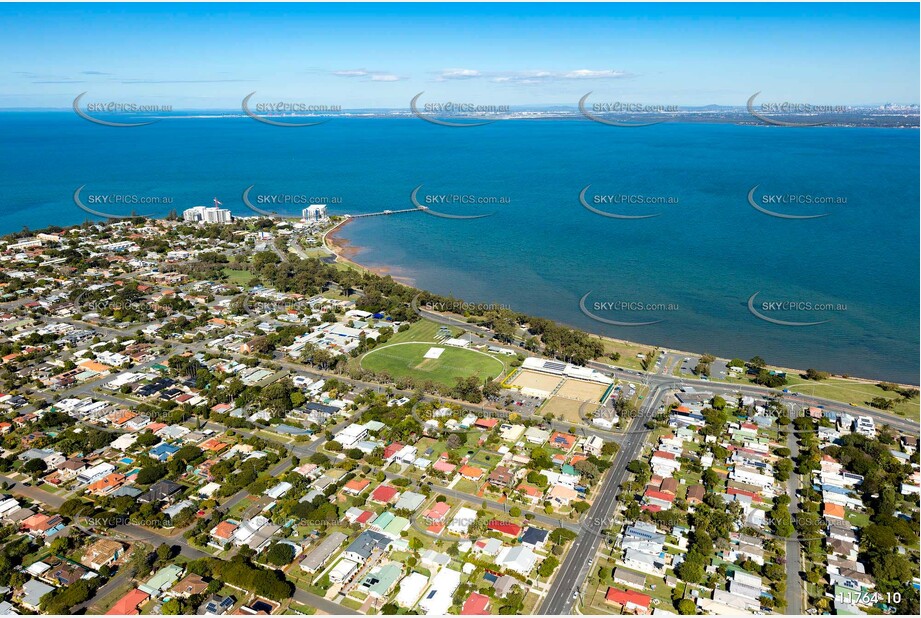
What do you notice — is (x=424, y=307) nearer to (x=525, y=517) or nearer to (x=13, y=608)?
(x=525, y=517)

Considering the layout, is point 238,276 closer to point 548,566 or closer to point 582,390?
point 582,390

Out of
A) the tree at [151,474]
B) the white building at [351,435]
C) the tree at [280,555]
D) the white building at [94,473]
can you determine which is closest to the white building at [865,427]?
the white building at [351,435]

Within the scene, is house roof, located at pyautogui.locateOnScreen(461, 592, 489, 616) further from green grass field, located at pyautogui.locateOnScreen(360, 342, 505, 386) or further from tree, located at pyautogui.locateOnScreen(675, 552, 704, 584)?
green grass field, located at pyautogui.locateOnScreen(360, 342, 505, 386)

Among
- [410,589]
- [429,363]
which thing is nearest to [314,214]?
[429,363]

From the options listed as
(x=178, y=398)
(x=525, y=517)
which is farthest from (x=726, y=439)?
(x=178, y=398)

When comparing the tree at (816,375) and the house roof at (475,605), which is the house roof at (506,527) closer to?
the house roof at (475,605)

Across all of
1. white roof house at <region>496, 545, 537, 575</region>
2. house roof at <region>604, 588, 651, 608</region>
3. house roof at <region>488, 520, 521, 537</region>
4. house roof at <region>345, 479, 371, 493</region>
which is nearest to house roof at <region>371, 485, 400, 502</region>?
house roof at <region>345, 479, 371, 493</region>

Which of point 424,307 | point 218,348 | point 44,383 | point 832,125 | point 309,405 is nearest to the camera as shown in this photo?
point 309,405
